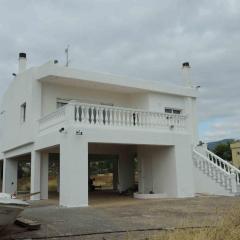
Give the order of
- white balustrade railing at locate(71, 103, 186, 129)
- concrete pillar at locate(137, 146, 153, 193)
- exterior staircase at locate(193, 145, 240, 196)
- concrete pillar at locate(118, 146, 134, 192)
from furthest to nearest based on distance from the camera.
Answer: concrete pillar at locate(118, 146, 134, 192) → concrete pillar at locate(137, 146, 153, 193) → exterior staircase at locate(193, 145, 240, 196) → white balustrade railing at locate(71, 103, 186, 129)

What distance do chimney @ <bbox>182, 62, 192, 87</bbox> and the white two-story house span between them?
1249 millimetres

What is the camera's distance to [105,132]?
15242 mm

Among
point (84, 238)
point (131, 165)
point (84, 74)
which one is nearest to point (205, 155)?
point (131, 165)

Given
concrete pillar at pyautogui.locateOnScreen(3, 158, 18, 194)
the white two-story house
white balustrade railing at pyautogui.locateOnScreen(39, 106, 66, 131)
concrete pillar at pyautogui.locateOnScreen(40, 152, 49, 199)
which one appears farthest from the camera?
concrete pillar at pyautogui.locateOnScreen(3, 158, 18, 194)

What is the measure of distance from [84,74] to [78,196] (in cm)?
635

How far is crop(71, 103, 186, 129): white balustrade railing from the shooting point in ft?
48.4

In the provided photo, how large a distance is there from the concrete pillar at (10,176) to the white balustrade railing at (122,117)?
977 centimetres

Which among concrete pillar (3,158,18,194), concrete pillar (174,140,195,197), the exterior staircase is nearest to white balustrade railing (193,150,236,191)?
the exterior staircase

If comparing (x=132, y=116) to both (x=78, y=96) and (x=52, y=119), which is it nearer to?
(x=52, y=119)

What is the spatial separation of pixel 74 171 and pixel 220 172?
763 centimetres

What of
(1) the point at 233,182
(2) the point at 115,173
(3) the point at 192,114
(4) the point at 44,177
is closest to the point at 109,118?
(4) the point at 44,177

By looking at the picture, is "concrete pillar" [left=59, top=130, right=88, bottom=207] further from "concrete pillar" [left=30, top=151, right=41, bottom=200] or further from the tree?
the tree

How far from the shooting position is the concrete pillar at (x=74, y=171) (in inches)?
549

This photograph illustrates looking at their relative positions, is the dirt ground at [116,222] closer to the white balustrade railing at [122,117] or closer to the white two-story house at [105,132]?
the white two-story house at [105,132]
